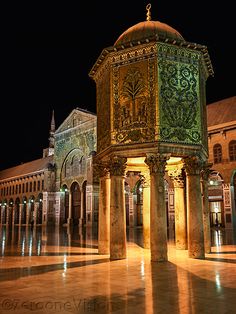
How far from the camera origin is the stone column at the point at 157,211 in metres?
11.2

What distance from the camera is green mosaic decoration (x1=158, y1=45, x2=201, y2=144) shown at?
39.1 feet

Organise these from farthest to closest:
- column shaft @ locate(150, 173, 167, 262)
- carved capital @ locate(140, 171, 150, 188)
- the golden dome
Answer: carved capital @ locate(140, 171, 150, 188)
the golden dome
column shaft @ locate(150, 173, 167, 262)

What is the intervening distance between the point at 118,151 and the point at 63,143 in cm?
4391

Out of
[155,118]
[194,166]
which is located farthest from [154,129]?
[194,166]

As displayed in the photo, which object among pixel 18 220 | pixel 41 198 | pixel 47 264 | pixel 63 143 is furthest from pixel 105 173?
pixel 18 220

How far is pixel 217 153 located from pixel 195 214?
2234cm

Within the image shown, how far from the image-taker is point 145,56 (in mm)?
12273

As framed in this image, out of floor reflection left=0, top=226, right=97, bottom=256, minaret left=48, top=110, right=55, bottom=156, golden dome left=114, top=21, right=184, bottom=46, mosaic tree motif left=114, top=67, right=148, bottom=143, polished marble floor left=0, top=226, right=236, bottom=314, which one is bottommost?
floor reflection left=0, top=226, right=97, bottom=256

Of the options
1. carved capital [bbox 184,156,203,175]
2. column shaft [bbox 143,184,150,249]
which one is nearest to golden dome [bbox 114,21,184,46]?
carved capital [bbox 184,156,203,175]

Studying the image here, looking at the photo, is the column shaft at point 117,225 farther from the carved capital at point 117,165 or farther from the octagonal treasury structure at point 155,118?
the carved capital at point 117,165

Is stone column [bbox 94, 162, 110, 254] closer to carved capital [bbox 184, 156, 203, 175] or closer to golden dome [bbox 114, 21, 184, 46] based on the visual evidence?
carved capital [bbox 184, 156, 203, 175]

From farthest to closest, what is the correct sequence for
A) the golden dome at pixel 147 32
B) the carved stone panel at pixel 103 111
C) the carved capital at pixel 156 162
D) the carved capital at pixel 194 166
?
the carved stone panel at pixel 103 111 < the golden dome at pixel 147 32 < the carved capital at pixel 194 166 < the carved capital at pixel 156 162

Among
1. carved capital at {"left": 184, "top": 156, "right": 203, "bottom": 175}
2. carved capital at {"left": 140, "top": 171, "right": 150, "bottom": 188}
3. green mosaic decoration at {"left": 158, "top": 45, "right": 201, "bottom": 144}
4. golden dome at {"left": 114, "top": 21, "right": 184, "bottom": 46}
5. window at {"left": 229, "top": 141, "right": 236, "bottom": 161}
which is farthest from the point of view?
window at {"left": 229, "top": 141, "right": 236, "bottom": 161}

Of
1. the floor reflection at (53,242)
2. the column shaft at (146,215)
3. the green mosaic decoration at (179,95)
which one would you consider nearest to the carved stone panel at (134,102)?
the green mosaic decoration at (179,95)
